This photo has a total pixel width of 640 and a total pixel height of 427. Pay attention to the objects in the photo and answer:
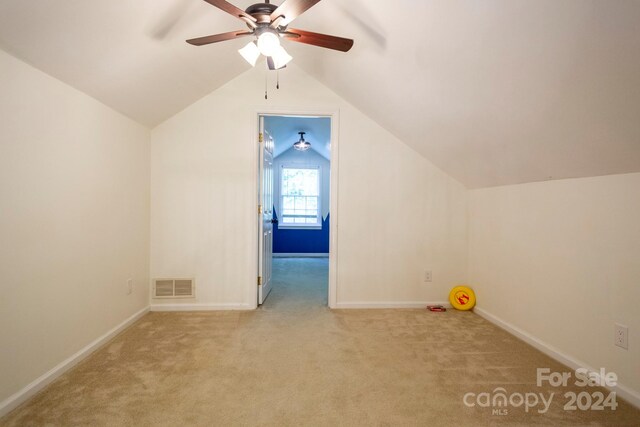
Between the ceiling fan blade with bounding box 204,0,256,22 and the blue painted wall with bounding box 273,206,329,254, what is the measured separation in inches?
217

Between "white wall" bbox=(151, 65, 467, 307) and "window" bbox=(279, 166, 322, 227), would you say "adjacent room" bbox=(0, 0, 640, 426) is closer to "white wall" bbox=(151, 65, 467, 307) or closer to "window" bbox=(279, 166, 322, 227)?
"white wall" bbox=(151, 65, 467, 307)

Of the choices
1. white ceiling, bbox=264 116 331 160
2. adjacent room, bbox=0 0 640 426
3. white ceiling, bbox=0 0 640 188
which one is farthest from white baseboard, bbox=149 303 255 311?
white ceiling, bbox=264 116 331 160

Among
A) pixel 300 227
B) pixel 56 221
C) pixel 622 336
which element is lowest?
pixel 622 336

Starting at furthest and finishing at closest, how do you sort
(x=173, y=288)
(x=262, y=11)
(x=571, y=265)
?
(x=173, y=288) < (x=571, y=265) < (x=262, y=11)

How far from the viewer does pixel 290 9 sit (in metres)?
1.52

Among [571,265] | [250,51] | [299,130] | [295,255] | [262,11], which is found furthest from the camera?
[295,255]

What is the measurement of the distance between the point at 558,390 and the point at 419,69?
2286 millimetres

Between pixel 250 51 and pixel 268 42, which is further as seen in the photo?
pixel 250 51

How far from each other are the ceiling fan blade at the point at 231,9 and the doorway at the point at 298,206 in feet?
6.52

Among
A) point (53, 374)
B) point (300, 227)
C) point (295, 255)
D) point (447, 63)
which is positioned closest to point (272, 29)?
point (447, 63)

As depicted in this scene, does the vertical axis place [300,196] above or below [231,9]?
below

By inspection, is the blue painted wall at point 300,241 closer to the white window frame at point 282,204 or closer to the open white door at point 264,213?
the white window frame at point 282,204

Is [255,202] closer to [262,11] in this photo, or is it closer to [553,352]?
[262,11]

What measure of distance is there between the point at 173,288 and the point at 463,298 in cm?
317
